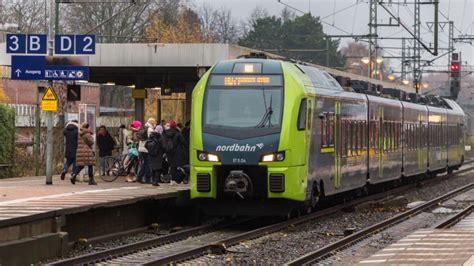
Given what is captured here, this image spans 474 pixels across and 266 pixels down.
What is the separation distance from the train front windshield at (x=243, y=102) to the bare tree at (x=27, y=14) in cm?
4920

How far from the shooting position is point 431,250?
13.9m

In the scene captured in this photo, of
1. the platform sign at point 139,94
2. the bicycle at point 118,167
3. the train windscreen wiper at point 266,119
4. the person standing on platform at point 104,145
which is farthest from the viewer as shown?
the platform sign at point 139,94

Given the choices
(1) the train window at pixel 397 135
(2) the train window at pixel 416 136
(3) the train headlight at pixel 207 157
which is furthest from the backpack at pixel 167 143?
(2) the train window at pixel 416 136

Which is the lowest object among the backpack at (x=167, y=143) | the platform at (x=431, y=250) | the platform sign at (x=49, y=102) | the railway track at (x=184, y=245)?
the railway track at (x=184, y=245)

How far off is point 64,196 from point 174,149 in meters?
4.81

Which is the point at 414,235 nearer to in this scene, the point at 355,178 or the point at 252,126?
the point at 252,126

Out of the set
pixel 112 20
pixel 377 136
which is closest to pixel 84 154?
pixel 377 136

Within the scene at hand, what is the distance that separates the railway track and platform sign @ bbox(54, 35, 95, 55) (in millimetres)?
4785

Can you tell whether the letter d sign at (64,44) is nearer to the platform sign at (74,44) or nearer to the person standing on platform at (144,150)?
the platform sign at (74,44)

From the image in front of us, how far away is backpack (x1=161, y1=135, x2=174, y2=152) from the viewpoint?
21578 mm

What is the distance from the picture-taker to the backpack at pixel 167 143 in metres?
21.6

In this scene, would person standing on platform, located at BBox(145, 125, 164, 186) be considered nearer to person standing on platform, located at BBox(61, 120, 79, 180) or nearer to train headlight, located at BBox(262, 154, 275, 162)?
person standing on platform, located at BBox(61, 120, 79, 180)

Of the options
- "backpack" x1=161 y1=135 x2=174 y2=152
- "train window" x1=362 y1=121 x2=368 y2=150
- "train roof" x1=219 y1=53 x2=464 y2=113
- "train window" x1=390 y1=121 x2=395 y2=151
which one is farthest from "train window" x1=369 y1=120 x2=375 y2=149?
"backpack" x1=161 y1=135 x2=174 y2=152

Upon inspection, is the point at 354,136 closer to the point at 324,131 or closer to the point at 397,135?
the point at 324,131
